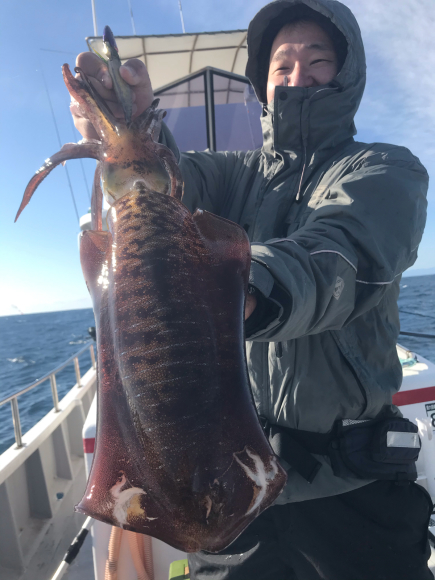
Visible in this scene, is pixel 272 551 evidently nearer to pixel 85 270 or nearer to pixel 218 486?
pixel 218 486

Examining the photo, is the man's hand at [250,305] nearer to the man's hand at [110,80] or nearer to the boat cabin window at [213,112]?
the man's hand at [110,80]

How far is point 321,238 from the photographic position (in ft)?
4.39

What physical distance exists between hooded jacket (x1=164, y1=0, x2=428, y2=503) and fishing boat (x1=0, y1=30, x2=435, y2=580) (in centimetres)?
184

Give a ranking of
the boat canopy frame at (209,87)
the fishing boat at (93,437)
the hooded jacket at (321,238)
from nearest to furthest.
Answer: the hooded jacket at (321,238), the fishing boat at (93,437), the boat canopy frame at (209,87)

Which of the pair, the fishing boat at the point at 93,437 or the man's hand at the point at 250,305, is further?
the fishing boat at the point at 93,437

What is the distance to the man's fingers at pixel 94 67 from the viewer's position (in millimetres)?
1467

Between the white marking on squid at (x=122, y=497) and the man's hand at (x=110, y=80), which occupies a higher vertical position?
the man's hand at (x=110, y=80)

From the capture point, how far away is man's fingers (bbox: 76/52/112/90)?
147 cm

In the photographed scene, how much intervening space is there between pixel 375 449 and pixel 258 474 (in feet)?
3.65

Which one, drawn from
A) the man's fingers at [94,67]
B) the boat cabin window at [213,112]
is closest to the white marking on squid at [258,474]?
the man's fingers at [94,67]

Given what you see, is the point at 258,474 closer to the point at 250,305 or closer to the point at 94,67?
the point at 250,305

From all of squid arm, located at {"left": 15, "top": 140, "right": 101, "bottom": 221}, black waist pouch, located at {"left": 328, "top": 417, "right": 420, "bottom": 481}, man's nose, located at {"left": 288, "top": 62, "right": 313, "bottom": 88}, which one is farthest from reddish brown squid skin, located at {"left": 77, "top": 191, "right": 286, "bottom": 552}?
man's nose, located at {"left": 288, "top": 62, "right": 313, "bottom": 88}

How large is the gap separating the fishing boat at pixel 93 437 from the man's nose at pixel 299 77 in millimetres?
2196

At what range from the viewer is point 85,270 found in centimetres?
113
